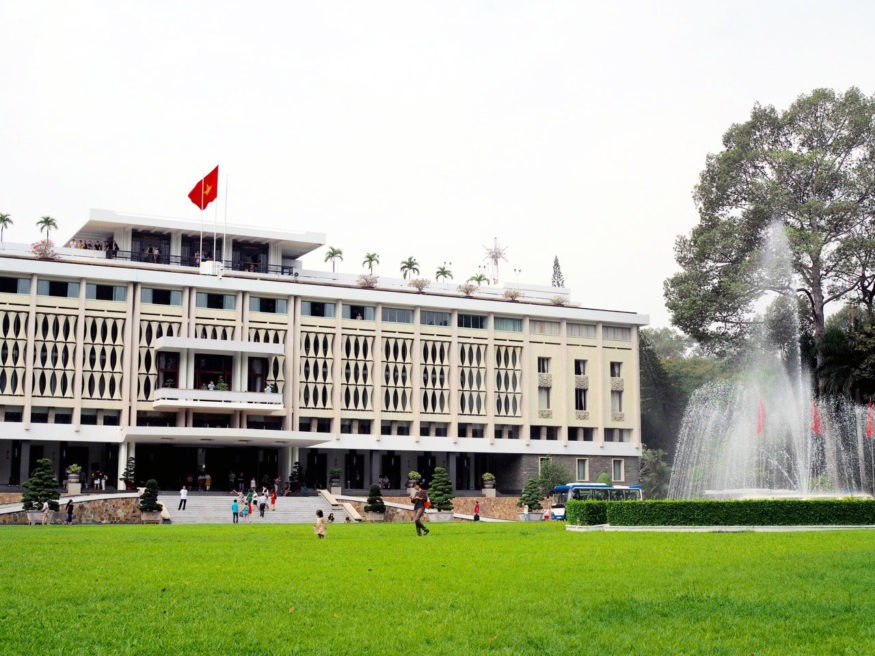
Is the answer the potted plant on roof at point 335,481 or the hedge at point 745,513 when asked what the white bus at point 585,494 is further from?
the hedge at point 745,513

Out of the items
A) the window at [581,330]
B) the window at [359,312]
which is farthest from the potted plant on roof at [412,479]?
the window at [581,330]

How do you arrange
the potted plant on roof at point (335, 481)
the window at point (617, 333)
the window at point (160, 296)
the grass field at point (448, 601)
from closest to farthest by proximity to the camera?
the grass field at point (448, 601) → the potted plant on roof at point (335, 481) → the window at point (160, 296) → the window at point (617, 333)

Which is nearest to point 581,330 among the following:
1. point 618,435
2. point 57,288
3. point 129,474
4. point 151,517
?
point 618,435

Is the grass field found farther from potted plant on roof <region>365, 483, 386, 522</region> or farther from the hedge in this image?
potted plant on roof <region>365, 483, 386, 522</region>

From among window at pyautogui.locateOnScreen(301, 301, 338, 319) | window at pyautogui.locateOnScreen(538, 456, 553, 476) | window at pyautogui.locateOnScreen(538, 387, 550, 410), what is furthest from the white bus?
window at pyautogui.locateOnScreen(301, 301, 338, 319)

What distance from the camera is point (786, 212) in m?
60.2

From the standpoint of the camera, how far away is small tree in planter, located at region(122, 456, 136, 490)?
60750mm

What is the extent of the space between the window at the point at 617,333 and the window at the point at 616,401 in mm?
4004

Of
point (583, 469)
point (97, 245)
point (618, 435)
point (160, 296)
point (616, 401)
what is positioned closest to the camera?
point (160, 296)

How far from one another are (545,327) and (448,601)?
6400 cm

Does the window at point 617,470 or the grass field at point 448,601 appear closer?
the grass field at point 448,601

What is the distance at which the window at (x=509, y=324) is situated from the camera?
76438mm

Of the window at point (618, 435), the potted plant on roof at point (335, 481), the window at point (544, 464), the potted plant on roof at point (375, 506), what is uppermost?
the window at point (618, 435)

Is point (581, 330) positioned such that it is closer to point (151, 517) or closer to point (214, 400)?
point (214, 400)
